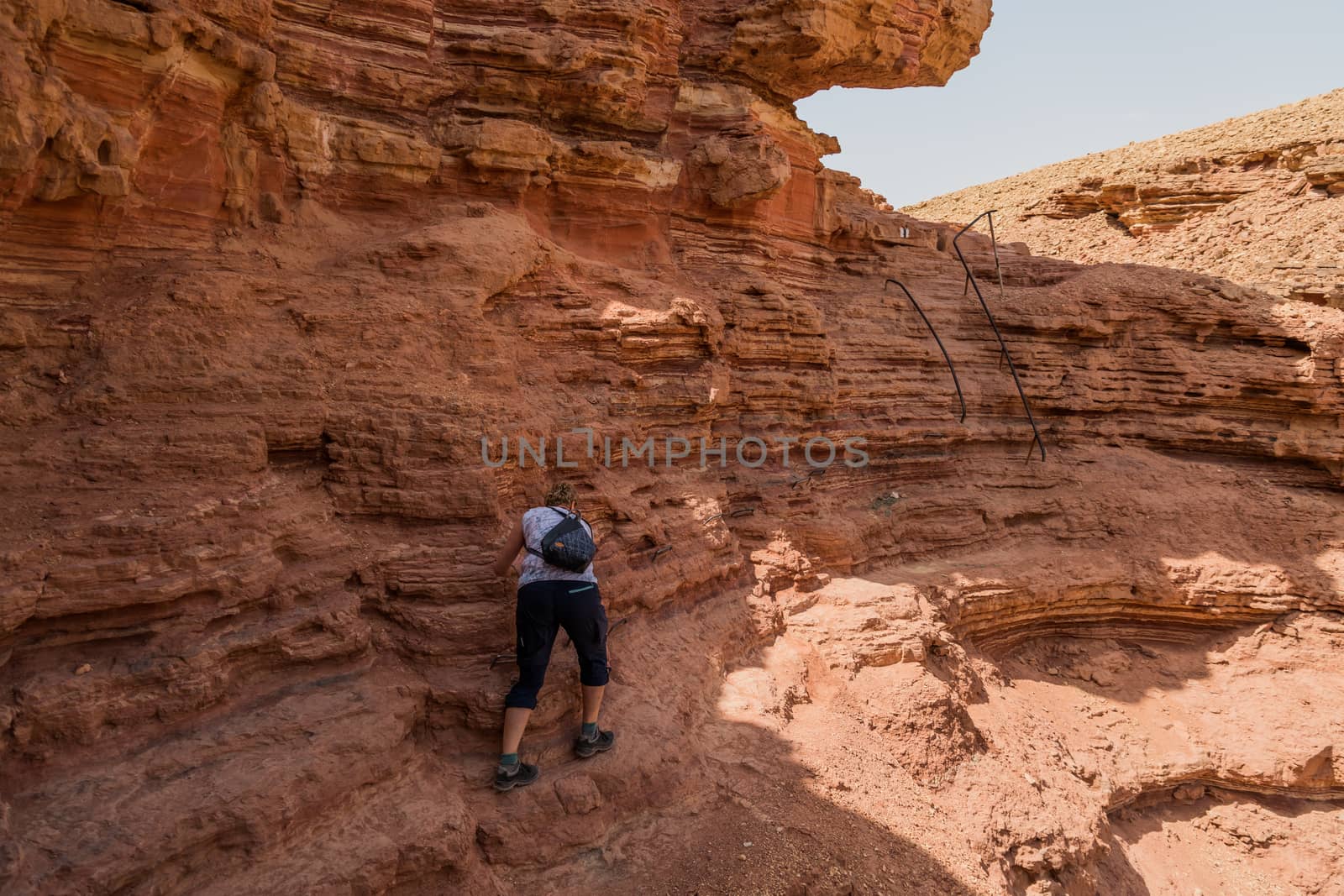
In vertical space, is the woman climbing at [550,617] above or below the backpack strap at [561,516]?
below

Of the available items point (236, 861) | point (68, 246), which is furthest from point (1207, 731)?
point (68, 246)

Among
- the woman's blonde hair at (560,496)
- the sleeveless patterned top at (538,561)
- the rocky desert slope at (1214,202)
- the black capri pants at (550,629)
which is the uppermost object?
the rocky desert slope at (1214,202)

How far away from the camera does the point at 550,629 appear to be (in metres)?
4.60

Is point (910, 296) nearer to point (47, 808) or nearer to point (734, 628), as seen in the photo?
point (734, 628)

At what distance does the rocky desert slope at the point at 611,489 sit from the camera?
→ 12.9 ft

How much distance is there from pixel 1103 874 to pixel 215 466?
23.1 ft

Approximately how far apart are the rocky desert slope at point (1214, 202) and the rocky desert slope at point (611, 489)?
6.95 m

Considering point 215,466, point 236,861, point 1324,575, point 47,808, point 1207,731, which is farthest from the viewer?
point 1324,575

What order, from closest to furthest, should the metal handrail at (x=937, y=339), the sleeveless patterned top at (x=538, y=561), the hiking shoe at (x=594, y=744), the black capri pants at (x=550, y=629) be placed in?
the black capri pants at (x=550, y=629) → the sleeveless patterned top at (x=538, y=561) → the hiking shoe at (x=594, y=744) → the metal handrail at (x=937, y=339)

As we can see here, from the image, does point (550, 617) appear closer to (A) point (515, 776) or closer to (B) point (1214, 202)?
(A) point (515, 776)

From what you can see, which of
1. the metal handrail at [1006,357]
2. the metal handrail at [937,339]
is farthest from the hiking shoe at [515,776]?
the metal handrail at [1006,357]

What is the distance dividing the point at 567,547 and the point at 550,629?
1.57 ft

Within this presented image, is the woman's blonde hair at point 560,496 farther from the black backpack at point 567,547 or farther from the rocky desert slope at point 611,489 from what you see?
the rocky desert slope at point 611,489

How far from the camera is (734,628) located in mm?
6629
